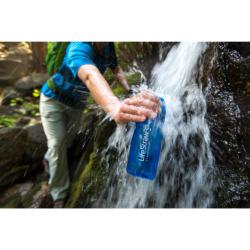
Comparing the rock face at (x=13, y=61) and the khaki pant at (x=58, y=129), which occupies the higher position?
the rock face at (x=13, y=61)

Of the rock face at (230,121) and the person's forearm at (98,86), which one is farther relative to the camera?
the rock face at (230,121)

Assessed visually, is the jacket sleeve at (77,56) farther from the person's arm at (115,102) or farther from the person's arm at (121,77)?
the person's arm at (121,77)

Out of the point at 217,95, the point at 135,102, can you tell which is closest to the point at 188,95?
the point at 217,95

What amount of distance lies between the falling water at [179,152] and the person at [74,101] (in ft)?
0.46

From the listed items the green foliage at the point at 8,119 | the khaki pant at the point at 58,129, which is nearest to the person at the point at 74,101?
the khaki pant at the point at 58,129

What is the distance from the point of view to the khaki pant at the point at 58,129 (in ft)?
6.12

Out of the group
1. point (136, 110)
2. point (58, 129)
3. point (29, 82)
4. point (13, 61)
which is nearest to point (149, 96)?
point (136, 110)

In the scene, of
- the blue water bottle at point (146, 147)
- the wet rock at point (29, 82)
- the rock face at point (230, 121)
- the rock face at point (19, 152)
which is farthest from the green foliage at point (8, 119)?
the rock face at point (230, 121)

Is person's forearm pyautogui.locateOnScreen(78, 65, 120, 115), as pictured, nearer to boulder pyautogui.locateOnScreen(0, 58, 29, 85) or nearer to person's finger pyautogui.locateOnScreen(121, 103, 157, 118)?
person's finger pyautogui.locateOnScreen(121, 103, 157, 118)

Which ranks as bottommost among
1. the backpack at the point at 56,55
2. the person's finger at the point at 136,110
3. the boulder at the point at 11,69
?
the person's finger at the point at 136,110

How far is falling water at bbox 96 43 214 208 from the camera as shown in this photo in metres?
1.89

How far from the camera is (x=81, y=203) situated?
74.7 inches

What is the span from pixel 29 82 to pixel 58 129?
0.92ft

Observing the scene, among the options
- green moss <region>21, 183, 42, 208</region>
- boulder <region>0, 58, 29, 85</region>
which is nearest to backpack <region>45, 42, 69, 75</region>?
boulder <region>0, 58, 29, 85</region>
